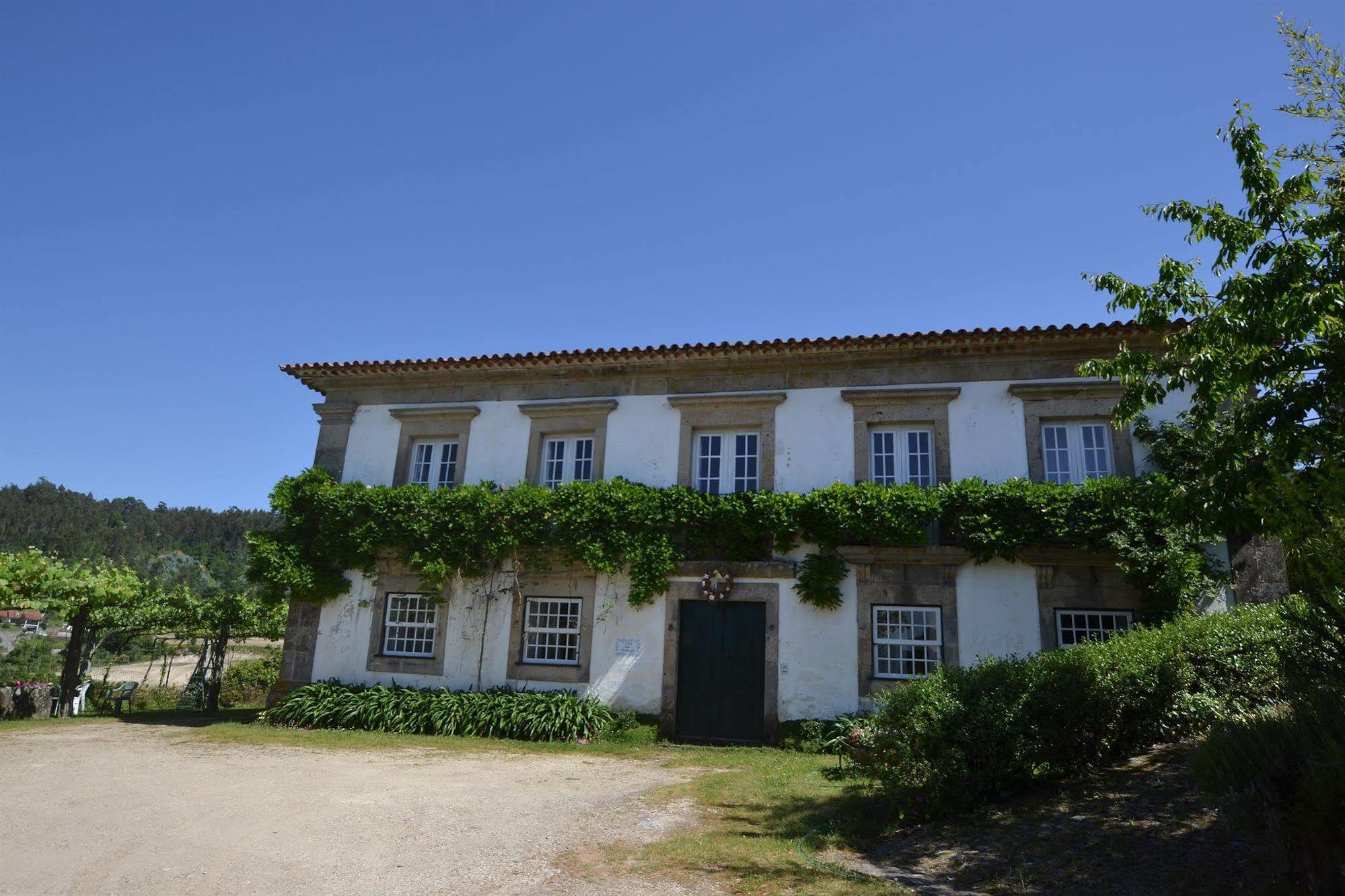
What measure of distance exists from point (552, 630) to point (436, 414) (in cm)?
437

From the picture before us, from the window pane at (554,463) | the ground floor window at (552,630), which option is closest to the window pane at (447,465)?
the window pane at (554,463)

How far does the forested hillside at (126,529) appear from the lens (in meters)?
50.1

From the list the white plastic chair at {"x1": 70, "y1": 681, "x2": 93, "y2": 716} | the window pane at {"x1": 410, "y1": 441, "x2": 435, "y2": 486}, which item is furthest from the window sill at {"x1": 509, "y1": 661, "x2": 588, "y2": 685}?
the white plastic chair at {"x1": 70, "y1": 681, "x2": 93, "y2": 716}

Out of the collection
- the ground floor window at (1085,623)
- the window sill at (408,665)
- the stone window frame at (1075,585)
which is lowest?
the window sill at (408,665)

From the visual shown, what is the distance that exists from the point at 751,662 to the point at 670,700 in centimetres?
133

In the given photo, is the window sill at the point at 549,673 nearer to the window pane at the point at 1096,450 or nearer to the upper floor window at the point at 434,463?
the upper floor window at the point at 434,463

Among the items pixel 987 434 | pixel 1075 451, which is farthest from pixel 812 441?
pixel 1075 451

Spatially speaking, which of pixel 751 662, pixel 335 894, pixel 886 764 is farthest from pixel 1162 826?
pixel 751 662

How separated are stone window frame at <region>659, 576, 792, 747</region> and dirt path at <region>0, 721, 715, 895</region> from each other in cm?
204

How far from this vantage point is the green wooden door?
11.4m

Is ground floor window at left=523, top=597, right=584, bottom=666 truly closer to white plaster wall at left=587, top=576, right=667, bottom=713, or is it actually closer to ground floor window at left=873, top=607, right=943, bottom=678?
white plaster wall at left=587, top=576, right=667, bottom=713

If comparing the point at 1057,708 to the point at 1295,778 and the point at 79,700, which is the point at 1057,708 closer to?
the point at 1295,778

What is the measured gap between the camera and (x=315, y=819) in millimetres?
6199

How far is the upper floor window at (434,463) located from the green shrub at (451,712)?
349cm
